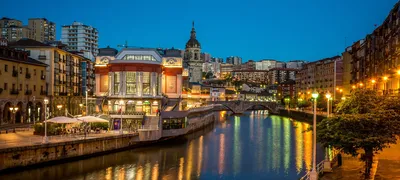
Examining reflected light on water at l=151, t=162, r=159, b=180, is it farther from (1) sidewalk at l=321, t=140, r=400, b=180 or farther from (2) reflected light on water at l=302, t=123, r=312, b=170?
(1) sidewalk at l=321, t=140, r=400, b=180

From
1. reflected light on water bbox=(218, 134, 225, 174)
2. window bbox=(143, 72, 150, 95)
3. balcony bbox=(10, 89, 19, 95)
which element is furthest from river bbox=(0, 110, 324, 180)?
balcony bbox=(10, 89, 19, 95)

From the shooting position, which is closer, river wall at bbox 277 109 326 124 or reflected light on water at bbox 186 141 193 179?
reflected light on water at bbox 186 141 193 179

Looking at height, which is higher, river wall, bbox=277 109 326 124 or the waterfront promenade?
the waterfront promenade

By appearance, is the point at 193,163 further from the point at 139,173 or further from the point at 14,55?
the point at 14,55

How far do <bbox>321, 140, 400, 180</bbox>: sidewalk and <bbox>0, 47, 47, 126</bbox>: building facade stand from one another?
48.0 meters

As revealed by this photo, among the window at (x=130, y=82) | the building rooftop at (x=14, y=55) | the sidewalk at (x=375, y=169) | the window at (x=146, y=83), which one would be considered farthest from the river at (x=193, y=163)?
the building rooftop at (x=14, y=55)

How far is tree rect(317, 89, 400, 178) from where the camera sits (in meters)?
29.3

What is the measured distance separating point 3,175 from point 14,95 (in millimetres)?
33059

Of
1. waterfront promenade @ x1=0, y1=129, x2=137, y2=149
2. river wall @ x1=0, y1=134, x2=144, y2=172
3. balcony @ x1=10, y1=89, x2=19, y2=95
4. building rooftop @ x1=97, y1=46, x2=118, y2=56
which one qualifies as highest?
building rooftop @ x1=97, y1=46, x2=118, y2=56

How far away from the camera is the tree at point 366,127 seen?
29.3m

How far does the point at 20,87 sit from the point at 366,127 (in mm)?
57627

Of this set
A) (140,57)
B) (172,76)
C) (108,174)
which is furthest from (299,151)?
(172,76)

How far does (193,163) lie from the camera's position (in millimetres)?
49531

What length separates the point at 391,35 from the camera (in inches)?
2763
